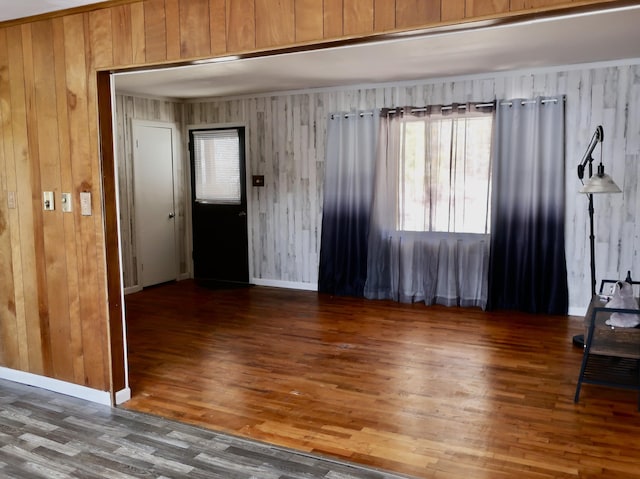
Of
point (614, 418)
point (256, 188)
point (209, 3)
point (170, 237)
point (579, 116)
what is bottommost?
point (614, 418)

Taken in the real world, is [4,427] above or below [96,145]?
below

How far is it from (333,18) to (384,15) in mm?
247

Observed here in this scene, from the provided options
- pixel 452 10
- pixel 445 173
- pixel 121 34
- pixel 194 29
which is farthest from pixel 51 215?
pixel 445 173

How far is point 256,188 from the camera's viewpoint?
7.05 m

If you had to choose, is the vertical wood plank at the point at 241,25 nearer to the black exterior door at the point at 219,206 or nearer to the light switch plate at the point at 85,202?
the light switch plate at the point at 85,202

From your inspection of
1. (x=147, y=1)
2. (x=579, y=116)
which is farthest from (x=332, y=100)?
(x=147, y=1)

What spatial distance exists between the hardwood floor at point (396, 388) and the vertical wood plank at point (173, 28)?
209 centimetres

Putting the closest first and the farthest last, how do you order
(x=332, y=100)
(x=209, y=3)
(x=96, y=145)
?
(x=209, y=3)
(x=96, y=145)
(x=332, y=100)

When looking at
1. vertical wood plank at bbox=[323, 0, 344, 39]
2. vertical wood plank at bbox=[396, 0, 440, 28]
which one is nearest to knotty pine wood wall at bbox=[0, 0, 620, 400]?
vertical wood plank at bbox=[323, 0, 344, 39]

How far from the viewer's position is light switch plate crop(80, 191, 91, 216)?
3381 millimetres

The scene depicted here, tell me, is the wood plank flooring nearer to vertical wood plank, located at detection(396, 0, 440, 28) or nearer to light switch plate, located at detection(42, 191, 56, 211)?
light switch plate, located at detection(42, 191, 56, 211)

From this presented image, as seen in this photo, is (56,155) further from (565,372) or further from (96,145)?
(565,372)

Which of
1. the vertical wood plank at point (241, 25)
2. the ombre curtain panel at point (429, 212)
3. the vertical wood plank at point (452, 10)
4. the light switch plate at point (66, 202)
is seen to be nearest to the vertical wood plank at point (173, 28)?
the vertical wood plank at point (241, 25)

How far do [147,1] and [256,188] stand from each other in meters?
4.03
